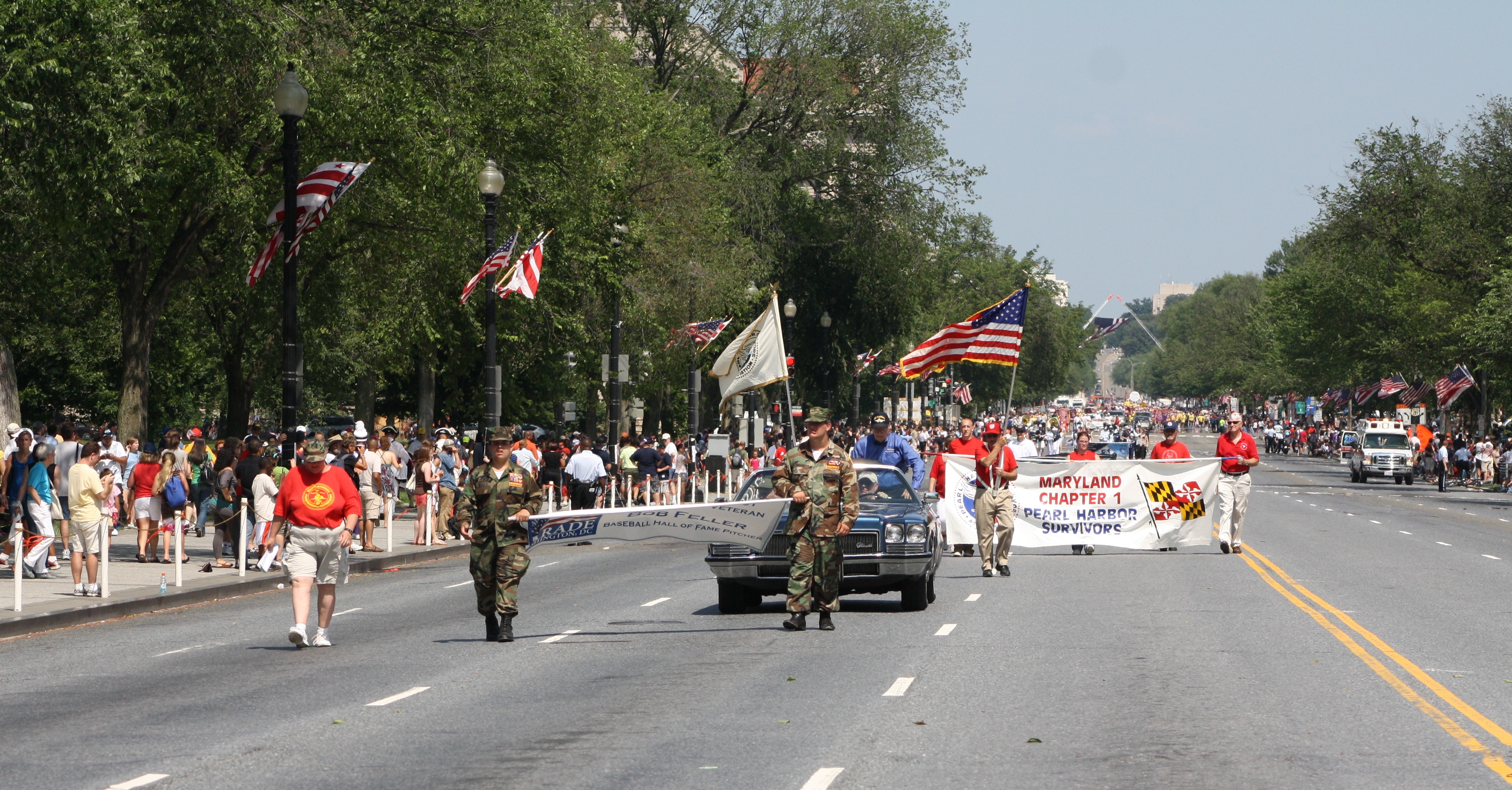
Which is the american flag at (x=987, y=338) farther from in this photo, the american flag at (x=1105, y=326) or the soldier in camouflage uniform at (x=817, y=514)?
the american flag at (x=1105, y=326)

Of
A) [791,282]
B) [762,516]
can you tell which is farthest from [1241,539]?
[791,282]

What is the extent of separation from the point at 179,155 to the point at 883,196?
3396cm

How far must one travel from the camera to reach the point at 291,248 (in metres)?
22.4

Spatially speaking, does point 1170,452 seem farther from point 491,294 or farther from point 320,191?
point 320,191

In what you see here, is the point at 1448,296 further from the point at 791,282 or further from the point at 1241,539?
the point at 1241,539

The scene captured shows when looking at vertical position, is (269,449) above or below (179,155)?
below

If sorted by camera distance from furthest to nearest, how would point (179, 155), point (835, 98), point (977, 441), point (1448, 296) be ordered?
1. point (1448, 296)
2. point (835, 98)
3. point (179, 155)
4. point (977, 441)

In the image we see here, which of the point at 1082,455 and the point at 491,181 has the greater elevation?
the point at 491,181

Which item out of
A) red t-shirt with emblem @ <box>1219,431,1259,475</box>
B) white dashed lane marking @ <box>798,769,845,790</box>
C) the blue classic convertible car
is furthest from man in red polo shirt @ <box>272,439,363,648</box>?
red t-shirt with emblem @ <box>1219,431,1259,475</box>

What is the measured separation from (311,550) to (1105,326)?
135442mm

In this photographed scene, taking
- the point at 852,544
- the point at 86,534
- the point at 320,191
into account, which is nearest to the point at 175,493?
the point at 86,534

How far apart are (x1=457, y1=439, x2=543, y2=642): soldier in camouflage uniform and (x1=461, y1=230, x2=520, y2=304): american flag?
1453cm

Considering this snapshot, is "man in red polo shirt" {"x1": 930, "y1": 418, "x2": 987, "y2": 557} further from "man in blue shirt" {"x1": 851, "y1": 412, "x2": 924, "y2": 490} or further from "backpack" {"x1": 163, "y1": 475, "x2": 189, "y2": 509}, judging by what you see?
"backpack" {"x1": 163, "y1": 475, "x2": 189, "y2": 509}

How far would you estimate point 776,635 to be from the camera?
14.3 meters
